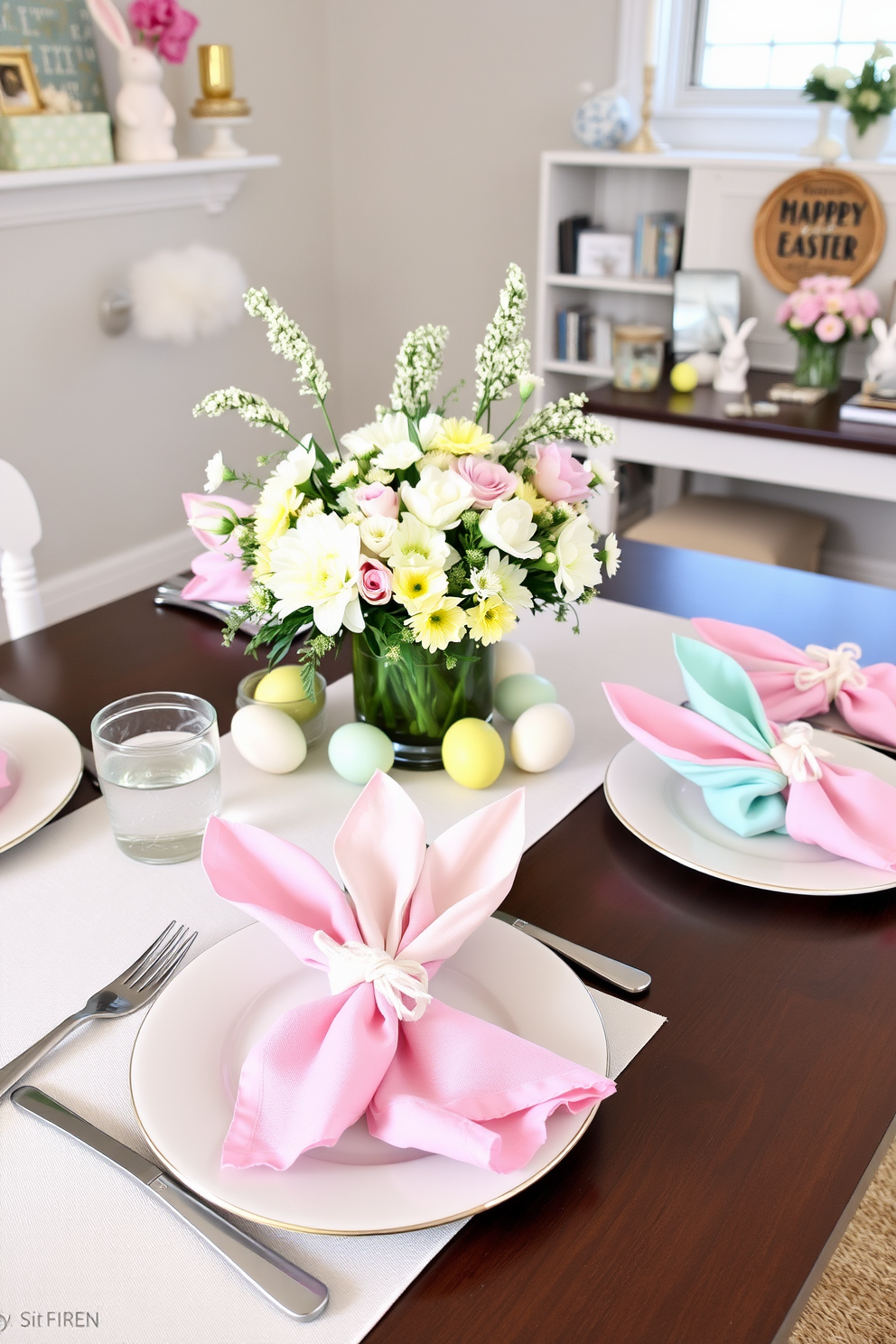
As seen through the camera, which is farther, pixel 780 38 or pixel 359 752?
pixel 780 38

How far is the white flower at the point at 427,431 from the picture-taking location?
36.8 inches

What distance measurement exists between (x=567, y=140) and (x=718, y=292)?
0.67 m

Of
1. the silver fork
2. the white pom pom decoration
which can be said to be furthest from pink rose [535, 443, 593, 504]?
the white pom pom decoration

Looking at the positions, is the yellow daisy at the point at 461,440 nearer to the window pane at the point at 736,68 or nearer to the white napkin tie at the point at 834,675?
the white napkin tie at the point at 834,675

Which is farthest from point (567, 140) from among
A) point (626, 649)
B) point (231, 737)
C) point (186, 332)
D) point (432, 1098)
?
point (432, 1098)

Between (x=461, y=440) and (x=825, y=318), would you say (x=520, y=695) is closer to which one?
(x=461, y=440)

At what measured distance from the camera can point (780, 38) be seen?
9.31 ft

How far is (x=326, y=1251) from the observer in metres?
0.59

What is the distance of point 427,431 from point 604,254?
2.19 metres

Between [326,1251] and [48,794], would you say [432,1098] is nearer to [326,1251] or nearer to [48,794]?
[326,1251]

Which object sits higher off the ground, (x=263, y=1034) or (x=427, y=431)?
(x=427, y=431)

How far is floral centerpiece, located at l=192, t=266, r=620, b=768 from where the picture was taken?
880mm

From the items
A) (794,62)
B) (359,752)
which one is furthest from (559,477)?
(794,62)

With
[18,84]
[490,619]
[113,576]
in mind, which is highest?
[18,84]
